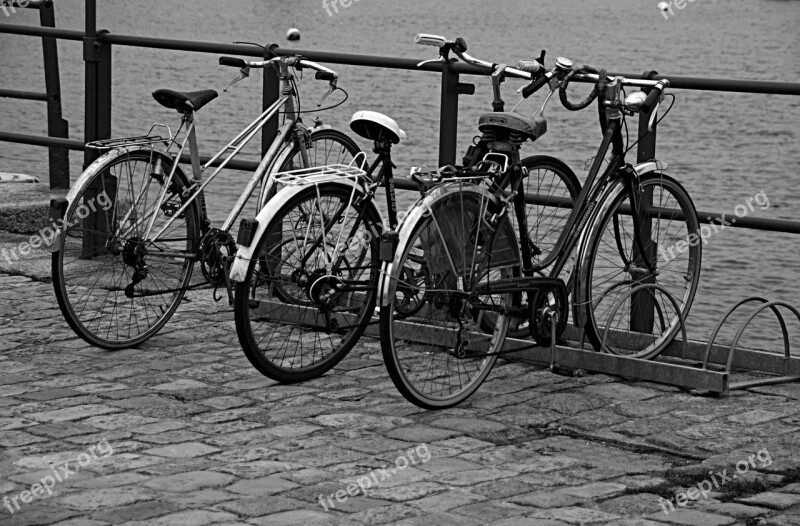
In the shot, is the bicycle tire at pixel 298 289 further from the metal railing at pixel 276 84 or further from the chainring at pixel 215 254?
the metal railing at pixel 276 84

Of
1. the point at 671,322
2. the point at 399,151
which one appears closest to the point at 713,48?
the point at 399,151

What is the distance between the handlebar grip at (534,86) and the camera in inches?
205

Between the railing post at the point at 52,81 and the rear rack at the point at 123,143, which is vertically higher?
the railing post at the point at 52,81

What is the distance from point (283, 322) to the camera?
5.56 meters

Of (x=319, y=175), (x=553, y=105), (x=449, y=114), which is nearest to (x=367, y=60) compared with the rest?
(x=449, y=114)

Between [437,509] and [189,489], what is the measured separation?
2.49 ft

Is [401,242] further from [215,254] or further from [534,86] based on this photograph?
[215,254]

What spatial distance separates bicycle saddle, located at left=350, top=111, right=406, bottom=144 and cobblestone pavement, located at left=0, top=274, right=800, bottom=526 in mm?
996

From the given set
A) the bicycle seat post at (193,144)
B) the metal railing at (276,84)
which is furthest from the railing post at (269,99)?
the bicycle seat post at (193,144)

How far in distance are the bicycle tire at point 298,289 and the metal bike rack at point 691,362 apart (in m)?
0.71

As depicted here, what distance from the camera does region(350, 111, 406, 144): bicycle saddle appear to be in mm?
A: 5336

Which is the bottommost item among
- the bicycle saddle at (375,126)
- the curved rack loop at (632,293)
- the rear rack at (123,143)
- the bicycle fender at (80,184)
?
the curved rack loop at (632,293)

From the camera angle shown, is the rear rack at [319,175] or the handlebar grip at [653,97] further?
the handlebar grip at [653,97]

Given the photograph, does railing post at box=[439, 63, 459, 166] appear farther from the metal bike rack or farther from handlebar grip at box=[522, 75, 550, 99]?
the metal bike rack
